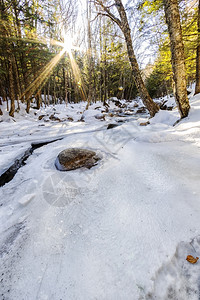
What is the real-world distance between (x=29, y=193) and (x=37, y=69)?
12949 millimetres

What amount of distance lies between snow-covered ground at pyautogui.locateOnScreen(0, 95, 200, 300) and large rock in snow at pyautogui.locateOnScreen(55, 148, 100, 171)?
0.57 feet

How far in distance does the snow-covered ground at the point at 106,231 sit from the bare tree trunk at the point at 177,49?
2168 mm

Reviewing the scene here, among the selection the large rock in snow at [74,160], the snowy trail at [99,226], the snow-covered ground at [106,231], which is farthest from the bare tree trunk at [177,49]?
the large rock in snow at [74,160]

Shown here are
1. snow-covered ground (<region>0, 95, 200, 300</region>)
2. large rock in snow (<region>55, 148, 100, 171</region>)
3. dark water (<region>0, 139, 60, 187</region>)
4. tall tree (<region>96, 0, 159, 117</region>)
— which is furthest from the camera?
tall tree (<region>96, 0, 159, 117</region>)

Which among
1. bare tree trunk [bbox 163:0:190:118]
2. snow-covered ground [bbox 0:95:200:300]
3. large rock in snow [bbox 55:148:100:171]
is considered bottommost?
snow-covered ground [bbox 0:95:200:300]

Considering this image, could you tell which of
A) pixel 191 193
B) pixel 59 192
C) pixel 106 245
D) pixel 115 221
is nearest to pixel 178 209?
pixel 191 193

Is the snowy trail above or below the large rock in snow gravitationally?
below

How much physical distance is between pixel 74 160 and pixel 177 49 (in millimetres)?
4080

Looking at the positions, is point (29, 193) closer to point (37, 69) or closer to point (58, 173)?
point (58, 173)

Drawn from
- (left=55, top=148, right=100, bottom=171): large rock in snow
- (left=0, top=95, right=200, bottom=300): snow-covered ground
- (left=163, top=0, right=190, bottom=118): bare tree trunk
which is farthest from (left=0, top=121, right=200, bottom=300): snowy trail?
(left=163, top=0, right=190, bottom=118): bare tree trunk

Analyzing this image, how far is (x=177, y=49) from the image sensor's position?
3645 millimetres

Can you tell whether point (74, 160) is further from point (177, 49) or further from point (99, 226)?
point (177, 49)

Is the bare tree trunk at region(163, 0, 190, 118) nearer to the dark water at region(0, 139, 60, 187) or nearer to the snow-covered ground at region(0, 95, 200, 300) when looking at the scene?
the snow-covered ground at region(0, 95, 200, 300)

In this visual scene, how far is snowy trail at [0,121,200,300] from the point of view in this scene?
1.00 metres
